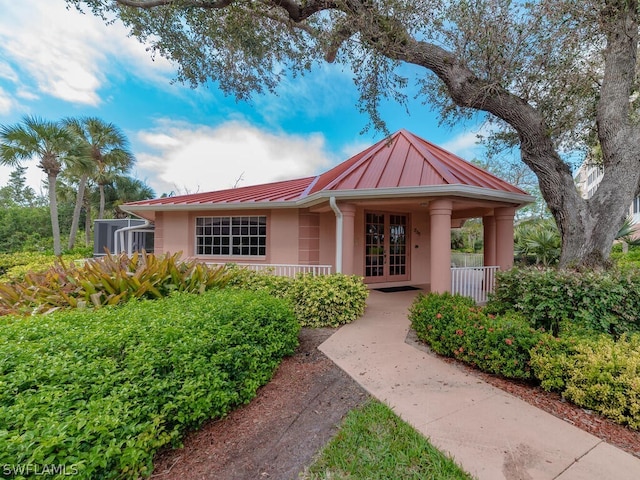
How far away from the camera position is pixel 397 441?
250cm

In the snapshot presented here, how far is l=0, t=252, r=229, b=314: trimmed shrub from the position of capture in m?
4.48

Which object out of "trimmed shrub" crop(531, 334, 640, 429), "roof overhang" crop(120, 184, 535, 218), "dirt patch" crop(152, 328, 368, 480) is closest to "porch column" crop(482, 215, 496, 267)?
"roof overhang" crop(120, 184, 535, 218)

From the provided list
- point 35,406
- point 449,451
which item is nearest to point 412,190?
point 449,451

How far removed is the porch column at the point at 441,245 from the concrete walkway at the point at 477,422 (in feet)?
7.37

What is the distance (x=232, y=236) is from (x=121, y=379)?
25.2ft

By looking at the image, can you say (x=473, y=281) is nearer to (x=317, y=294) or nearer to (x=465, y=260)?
(x=317, y=294)

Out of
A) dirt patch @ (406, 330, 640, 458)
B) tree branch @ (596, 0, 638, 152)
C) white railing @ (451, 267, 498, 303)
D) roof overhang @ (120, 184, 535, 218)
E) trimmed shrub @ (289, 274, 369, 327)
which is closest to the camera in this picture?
dirt patch @ (406, 330, 640, 458)

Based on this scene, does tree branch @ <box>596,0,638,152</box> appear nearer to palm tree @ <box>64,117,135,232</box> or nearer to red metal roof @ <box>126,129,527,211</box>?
red metal roof @ <box>126,129,527,211</box>

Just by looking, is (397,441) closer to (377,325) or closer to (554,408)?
(554,408)

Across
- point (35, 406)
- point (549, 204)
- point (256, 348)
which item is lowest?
point (256, 348)

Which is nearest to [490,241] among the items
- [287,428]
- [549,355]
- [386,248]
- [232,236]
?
[386,248]

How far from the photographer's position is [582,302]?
4133 mm

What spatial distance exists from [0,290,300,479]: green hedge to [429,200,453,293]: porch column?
4.13 meters

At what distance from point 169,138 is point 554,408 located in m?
20.9
